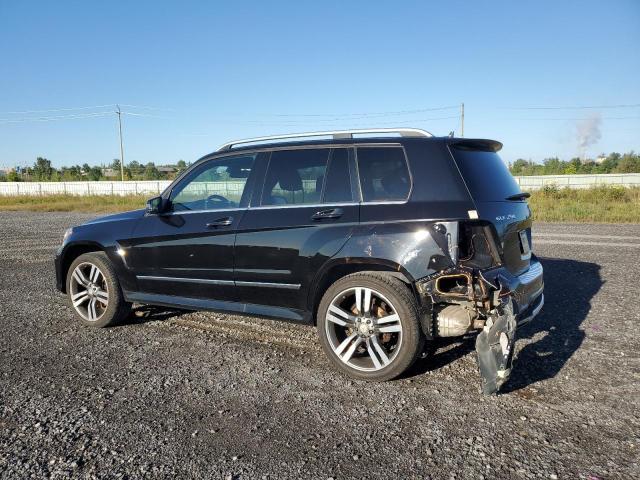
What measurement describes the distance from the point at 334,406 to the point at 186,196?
251 centimetres

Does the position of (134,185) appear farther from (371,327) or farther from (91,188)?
(371,327)

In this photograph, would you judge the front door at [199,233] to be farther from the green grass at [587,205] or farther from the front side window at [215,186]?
the green grass at [587,205]

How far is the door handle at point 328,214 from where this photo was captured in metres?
3.77

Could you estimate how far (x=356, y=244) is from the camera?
362 cm

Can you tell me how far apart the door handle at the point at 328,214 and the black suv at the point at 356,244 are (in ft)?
0.04

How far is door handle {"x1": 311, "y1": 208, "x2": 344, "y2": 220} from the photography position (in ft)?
12.4

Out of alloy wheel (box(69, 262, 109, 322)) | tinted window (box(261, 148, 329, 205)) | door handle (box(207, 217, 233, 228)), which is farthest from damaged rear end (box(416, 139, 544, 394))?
alloy wheel (box(69, 262, 109, 322))

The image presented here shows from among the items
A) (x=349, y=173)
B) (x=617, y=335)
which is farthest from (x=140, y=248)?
(x=617, y=335)

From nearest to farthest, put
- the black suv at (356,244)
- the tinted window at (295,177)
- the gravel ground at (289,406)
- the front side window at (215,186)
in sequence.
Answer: the gravel ground at (289,406), the black suv at (356,244), the tinted window at (295,177), the front side window at (215,186)

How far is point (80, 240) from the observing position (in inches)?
201

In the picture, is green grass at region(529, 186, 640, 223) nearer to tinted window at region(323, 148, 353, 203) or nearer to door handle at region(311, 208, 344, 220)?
tinted window at region(323, 148, 353, 203)

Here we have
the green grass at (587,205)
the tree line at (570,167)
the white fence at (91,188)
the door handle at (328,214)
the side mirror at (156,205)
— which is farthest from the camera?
the tree line at (570,167)

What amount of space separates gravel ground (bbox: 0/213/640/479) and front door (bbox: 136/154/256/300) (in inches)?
21.8

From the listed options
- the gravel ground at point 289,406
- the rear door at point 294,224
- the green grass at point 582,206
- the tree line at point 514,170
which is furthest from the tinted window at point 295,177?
the tree line at point 514,170
